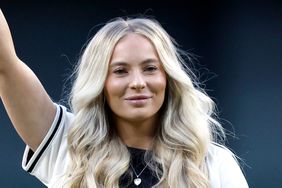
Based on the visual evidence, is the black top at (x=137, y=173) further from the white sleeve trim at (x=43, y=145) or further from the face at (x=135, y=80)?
the white sleeve trim at (x=43, y=145)

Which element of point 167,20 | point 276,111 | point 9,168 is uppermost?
point 167,20

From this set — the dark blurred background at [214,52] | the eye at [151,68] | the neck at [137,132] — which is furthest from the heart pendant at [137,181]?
the dark blurred background at [214,52]

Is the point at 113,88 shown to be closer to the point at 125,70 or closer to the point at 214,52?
the point at 125,70

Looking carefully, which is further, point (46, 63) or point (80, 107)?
point (46, 63)

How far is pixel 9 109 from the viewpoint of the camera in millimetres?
2006

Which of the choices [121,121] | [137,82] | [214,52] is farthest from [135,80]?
[214,52]

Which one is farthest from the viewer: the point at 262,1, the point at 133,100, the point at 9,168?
the point at 9,168

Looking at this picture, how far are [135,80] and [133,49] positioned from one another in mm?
110

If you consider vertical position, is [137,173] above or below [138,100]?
below

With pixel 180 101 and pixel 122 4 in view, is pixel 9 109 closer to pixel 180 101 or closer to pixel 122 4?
pixel 180 101

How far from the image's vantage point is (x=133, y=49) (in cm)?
198

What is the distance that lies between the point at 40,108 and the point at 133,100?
31 centimetres

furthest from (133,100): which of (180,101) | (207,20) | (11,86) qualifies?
(207,20)

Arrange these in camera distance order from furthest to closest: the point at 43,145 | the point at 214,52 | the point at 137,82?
the point at 214,52, the point at 43,145, the point at 137,82
